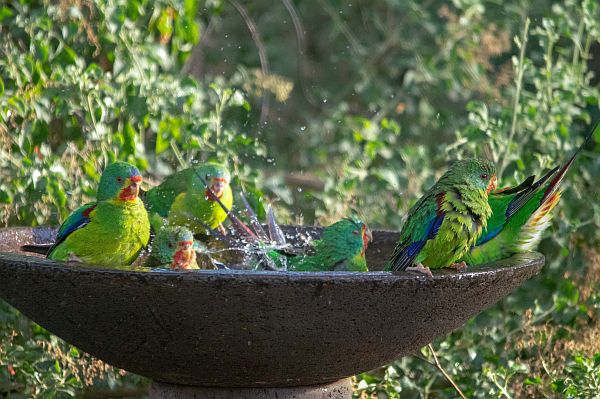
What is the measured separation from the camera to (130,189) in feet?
9.05

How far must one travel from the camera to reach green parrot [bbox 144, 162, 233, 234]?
333cm

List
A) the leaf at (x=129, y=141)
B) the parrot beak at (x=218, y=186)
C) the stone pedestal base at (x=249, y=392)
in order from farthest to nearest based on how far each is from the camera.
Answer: the leaf at (x=129, y=141)
the parrot beak at (x=218, y=186)
the stone pedestal base at (x=249, y=392)

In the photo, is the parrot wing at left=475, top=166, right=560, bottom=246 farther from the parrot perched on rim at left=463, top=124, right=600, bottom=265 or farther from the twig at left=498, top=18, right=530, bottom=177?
the twig at left=498, top=18, right=530, bottom=177

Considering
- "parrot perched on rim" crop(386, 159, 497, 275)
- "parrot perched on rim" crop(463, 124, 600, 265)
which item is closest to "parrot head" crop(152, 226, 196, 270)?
"parrot perched on rim" crop(386, 159, 497, 275)

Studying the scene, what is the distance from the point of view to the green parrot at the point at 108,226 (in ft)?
8.92

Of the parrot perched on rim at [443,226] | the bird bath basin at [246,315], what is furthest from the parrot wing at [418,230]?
the bird bath basin at [246,315]

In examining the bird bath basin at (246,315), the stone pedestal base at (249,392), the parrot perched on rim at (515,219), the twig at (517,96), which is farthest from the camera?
the twig at (517,96)

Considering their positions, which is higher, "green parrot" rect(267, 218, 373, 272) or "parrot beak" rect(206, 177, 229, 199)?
"green parrot" rect(267, 218, 373, 272)

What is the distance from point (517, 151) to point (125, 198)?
2109 mm

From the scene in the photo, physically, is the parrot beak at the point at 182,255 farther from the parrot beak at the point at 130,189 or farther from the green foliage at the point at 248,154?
the green foliage at the point at 248,154

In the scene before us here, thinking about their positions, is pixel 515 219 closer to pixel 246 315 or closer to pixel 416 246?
pixel 416 246

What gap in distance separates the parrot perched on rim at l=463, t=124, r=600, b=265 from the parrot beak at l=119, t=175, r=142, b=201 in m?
1.00

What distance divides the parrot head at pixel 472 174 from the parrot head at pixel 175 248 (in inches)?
28.0

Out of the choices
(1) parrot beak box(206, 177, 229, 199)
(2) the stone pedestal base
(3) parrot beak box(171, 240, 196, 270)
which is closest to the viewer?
(2) the stone pedestal base
